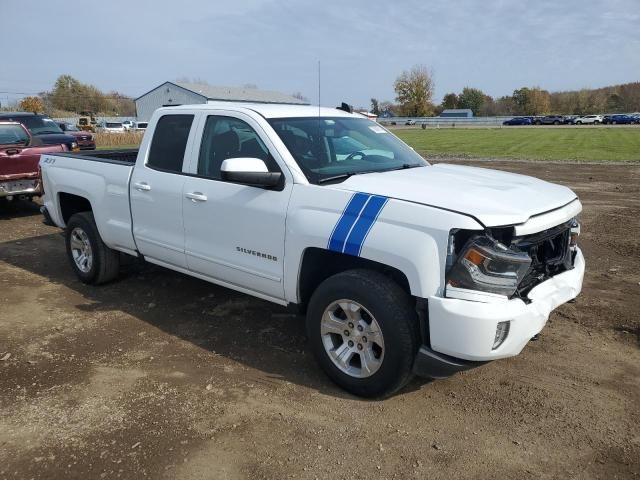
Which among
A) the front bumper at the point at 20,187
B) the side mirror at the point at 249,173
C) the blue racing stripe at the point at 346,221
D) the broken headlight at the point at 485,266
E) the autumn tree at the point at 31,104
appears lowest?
Result: the front bumper at the point at 20,187

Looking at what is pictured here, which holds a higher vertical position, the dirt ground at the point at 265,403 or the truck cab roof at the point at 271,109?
the truck cab roof at the point at 271,109

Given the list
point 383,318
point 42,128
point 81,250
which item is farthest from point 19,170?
point 383,318

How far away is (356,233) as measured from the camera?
331 cm

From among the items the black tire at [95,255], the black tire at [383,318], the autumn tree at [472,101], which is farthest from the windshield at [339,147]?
the autumn tree at [472,101]

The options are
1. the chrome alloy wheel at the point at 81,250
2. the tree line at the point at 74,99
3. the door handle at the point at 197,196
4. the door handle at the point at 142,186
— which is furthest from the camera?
the tree line at the point at 74,99

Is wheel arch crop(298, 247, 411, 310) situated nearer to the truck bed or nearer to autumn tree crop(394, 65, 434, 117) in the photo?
the truck bed

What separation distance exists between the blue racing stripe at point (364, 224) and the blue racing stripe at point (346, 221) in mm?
34

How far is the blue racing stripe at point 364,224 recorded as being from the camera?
3.27 meters

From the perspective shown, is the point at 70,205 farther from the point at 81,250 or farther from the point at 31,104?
the point at 31,104

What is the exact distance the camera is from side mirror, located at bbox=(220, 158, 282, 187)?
3596 mm

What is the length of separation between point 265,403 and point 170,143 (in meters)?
2.50

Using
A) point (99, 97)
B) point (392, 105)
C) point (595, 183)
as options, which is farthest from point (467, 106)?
point (595, 183)

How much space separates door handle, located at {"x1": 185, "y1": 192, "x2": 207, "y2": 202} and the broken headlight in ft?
6.99

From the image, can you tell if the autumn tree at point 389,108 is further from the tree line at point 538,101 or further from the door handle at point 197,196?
the door handle at point 197,196
